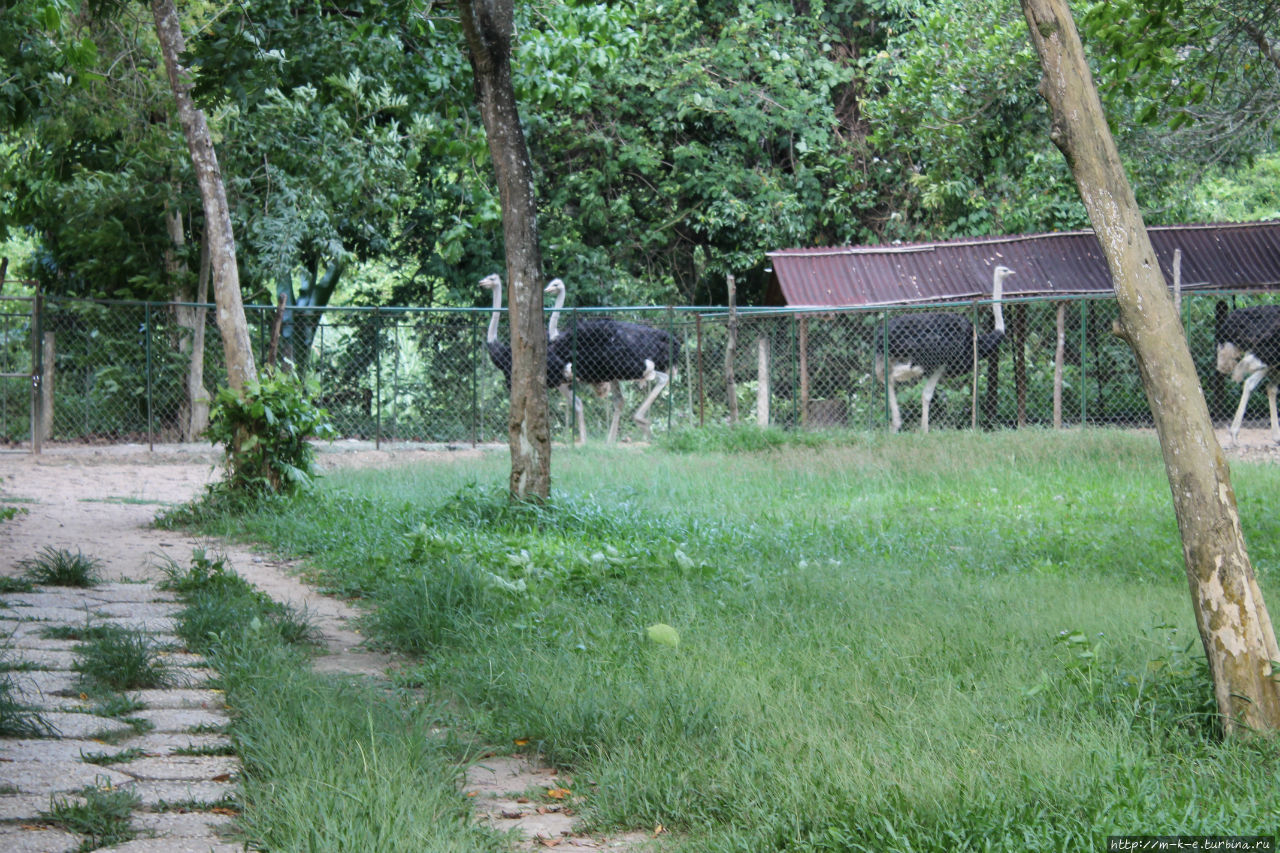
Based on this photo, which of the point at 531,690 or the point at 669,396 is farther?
the point at 669,396

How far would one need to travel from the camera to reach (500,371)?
19.4 m

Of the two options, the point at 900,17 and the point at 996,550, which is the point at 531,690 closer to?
the point at 996,550

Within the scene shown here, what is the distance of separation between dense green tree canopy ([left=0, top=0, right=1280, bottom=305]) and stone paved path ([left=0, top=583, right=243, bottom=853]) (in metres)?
3.45

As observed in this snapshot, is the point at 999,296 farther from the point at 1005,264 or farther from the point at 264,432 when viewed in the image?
the point at 264,432

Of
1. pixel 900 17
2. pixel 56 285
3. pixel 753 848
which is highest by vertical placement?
pixel 900 17

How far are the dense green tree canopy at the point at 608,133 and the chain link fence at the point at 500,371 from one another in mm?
1243

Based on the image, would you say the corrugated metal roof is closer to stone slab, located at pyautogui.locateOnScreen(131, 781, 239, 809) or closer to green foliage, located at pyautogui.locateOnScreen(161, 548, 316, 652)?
green foliage, located at pyautogui.locateOnScreen(161, 548, 316, 652)

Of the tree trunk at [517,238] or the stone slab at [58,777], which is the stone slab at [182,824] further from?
the tree trunk at [517,238]

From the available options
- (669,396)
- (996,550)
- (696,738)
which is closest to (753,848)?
(696,738)

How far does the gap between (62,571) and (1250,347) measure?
50.6ft

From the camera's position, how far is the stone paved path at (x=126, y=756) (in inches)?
129

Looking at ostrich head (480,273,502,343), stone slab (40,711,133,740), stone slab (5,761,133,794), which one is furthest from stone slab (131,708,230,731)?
ostrich head (480,273,502,343)

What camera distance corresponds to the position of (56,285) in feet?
67.8

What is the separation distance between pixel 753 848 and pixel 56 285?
68.8 ft
